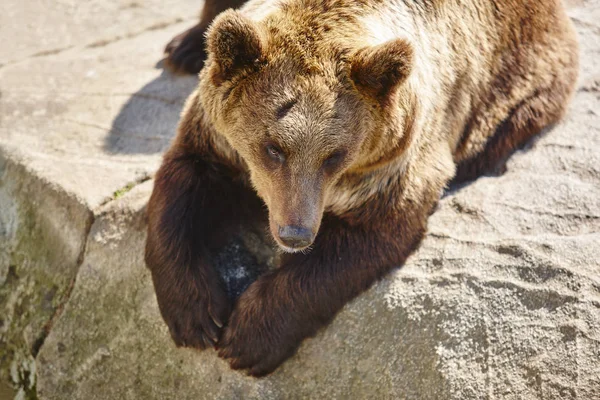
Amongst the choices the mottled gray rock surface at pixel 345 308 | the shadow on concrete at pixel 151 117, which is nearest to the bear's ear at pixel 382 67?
the mottled gray rock surface at pixel 345 308

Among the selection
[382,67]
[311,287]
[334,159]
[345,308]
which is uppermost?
[382,67]

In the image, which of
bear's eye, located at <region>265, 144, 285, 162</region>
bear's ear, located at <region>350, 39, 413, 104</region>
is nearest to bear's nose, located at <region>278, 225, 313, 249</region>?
bear's eye, located at <region>265, 144, 285, 162</region>

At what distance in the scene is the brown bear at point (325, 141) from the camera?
12.4 ft

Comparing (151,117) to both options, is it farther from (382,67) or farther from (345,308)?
(382,67)

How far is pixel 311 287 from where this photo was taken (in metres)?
4.33

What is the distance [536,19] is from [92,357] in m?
3.71

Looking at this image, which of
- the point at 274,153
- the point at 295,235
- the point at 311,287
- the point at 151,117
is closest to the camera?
the point at 295,235

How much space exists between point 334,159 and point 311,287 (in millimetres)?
829

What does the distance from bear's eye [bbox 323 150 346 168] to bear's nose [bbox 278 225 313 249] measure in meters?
0.37

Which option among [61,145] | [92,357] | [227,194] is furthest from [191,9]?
[92,357]

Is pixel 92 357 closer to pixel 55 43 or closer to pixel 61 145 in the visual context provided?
pixel 61 145

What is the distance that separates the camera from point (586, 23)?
6.55m

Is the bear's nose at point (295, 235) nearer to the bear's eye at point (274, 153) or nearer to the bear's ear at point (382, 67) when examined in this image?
the bear's eye at point (274, 153)

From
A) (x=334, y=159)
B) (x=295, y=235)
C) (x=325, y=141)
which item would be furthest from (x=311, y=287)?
(x=325, y=141)
